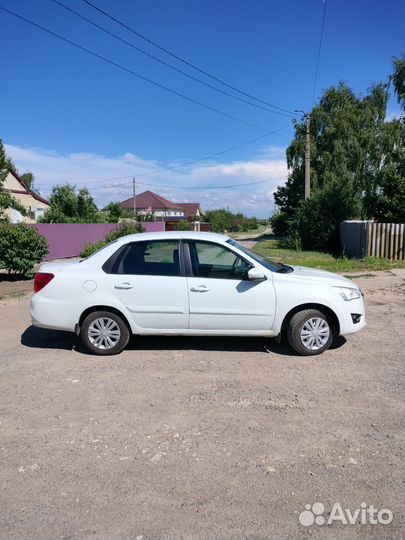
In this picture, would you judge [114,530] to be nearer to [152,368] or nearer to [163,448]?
[163,448]

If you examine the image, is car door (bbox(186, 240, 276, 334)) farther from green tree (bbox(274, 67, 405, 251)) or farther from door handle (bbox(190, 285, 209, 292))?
green tree (bbox(274, 67, 405, 251))

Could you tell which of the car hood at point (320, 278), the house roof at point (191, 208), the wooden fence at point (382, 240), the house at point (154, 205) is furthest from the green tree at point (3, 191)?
the house roof at point (191, 208)

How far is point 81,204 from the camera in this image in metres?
26.4

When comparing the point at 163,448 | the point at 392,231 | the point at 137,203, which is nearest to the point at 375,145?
the point at 392,231

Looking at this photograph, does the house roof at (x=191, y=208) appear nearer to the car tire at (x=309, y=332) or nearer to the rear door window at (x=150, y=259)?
the rear door window at (x=150, y=259)

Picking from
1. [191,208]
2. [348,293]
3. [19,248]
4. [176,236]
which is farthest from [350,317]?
[191,208]

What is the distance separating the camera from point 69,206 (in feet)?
85.4

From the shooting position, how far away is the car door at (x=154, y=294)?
550 centimetres

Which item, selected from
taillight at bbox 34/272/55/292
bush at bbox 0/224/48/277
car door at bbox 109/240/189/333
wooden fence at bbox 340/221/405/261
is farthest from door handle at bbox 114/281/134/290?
wooden fence at bbox 340/221/405/261

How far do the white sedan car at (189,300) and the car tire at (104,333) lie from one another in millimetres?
13

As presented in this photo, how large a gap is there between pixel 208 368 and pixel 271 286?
1.29 meters

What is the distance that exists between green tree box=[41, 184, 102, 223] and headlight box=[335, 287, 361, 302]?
72.0 ft

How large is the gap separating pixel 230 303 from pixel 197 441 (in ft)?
7.26

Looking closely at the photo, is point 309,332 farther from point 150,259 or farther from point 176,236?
point 150,259
